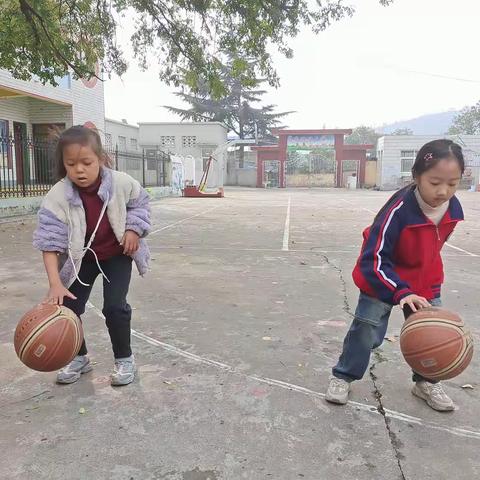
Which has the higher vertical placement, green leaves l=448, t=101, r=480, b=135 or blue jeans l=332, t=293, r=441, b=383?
green leaves l=448, t=101, r=480, b=135

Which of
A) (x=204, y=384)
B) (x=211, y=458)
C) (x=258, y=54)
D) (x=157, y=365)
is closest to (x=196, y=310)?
(x=157, y=365)

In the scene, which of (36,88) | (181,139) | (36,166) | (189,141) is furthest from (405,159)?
(36,166)

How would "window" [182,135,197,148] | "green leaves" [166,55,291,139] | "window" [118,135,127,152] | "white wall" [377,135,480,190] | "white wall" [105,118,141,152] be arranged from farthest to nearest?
"green leaves" [166,55,291,139], "window" [182,135,197,148], "white wall" [377,135,480,190], "window" [118,135,127,152], "white wall" [105,118,141,152]

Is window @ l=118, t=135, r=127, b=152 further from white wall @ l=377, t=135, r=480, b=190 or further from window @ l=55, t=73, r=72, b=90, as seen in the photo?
white wall @ l=377, t=135, r=480, b=190

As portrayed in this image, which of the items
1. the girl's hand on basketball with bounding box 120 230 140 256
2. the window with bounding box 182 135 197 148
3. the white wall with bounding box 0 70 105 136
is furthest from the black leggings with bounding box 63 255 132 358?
the window with bounding box 182 135 197 148

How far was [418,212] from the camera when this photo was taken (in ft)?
8.08

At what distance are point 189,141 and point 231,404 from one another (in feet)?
120

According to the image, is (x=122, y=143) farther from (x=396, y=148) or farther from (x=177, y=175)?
(x=396, y=148)

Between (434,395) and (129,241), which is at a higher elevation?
(129,241)

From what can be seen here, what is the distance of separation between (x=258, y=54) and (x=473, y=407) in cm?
998

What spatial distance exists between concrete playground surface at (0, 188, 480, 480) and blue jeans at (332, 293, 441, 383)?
179 millimetres

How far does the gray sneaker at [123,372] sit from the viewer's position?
9.37ft

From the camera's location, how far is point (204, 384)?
289 centimetres

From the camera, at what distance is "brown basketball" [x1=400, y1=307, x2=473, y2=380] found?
2.29 meters
